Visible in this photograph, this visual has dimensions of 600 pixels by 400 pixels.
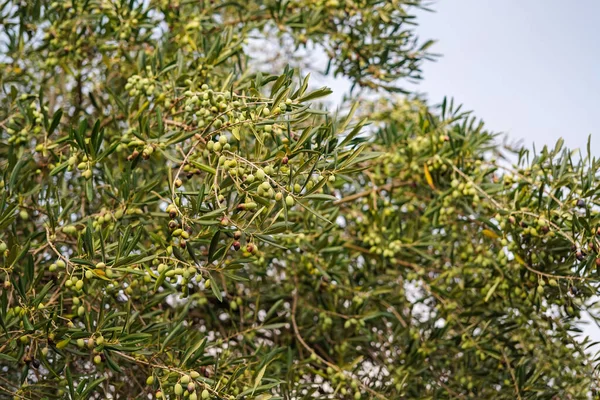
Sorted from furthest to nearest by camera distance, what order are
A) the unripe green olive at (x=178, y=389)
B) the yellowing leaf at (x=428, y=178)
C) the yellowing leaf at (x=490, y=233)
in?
the yellowing leaf at (x=428, y=178) → the yellowing leaf at (x=490, y=233) → the unripe green olive at (x=178, y=389)

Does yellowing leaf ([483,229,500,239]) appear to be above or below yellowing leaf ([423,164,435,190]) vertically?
below

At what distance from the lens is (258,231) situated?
174 cm

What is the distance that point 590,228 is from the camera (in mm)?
2004

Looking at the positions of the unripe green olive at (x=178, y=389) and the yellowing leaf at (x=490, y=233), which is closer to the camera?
the unripe green olive at (x=178, y=389)

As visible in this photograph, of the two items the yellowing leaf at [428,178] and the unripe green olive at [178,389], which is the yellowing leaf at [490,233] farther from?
the unripe green olive at [178,389]

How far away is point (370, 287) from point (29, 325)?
1.64m

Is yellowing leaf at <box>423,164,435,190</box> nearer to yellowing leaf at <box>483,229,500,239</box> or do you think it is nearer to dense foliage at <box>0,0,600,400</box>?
dense foliage at <box>0,0,600,400</box>

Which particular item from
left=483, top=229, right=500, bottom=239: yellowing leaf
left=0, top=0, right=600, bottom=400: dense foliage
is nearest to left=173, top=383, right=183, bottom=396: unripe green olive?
left=0, top=0, right=600, bottom=400: dense foliage

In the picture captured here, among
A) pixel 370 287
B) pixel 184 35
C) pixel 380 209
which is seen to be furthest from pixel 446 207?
pixel 184 35

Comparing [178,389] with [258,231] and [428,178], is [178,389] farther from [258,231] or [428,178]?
[428,178]

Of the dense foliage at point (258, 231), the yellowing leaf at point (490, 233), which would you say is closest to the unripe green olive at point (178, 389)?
the dense foliage at point (258, 231)

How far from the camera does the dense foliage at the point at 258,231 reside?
1.83m

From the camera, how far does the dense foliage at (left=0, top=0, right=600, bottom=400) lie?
1.83 m

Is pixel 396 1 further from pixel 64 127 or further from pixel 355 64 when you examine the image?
pixel 64 127
